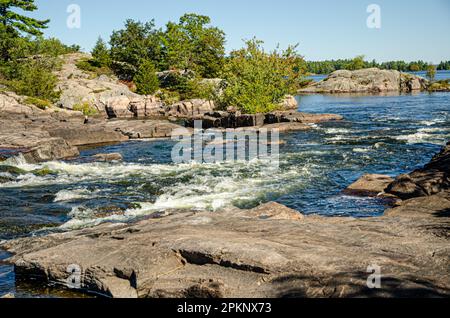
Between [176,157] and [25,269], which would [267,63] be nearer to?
[176,157]

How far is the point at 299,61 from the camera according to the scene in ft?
179

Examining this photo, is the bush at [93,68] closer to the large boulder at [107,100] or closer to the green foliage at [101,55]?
the green foliage at [101,55]

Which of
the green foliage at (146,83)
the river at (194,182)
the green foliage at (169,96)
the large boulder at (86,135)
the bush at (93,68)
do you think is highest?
the bush at (93,68)

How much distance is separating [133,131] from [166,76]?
38.0 metres

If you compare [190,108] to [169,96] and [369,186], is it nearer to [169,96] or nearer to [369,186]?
[169,96]

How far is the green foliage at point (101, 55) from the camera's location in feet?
247

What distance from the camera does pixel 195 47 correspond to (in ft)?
240

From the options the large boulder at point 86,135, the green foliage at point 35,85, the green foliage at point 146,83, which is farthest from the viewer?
the green foliage at point 146,83

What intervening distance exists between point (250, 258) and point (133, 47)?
236ft

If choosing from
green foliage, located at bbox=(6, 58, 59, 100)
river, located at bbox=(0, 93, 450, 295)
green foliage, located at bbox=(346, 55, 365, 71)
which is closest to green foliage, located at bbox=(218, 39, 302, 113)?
river, located at bbox=(0, 93, 450, 295)

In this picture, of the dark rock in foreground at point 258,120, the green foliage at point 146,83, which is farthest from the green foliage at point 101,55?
the dark rock in foreground at point 258,120

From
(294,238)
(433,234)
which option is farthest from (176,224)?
(433,234)

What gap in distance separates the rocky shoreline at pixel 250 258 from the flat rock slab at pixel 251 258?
0.05 ft

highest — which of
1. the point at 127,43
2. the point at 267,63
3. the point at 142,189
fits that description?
the point at 127,43
